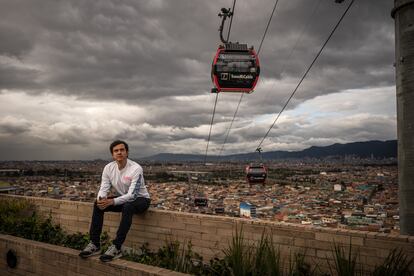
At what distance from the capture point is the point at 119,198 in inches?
170

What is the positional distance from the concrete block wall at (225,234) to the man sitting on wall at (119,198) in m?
0.50

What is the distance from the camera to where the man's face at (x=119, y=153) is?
4.54 m

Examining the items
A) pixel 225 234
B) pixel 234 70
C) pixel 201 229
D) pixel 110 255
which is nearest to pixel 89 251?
pixel 110 255

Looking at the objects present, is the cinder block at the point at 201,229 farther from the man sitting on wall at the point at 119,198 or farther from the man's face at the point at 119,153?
the man's face at the point at 119,153

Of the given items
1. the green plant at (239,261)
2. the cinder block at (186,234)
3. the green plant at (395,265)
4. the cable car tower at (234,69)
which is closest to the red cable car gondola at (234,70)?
the cable car tower at (234,69)

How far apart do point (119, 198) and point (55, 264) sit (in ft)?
4.66

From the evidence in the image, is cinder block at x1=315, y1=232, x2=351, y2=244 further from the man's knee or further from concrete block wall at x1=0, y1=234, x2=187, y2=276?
the man's knee

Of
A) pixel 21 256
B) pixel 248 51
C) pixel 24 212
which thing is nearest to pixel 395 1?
pixel 21 256

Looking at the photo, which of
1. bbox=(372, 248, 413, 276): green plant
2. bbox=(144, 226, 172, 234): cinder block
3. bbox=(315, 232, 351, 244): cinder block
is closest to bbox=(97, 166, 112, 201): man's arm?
bbox=(144, 226, 172, 234): cinder block

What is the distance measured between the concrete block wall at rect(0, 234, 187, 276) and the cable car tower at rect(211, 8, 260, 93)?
27.6 feet

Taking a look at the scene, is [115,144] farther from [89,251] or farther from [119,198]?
[89,251]

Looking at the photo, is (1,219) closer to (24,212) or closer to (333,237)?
(24,212)

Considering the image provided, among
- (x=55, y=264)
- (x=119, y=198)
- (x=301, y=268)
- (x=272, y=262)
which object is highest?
(x=119, y=198)

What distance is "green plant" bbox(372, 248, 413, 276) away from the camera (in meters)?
3.27
